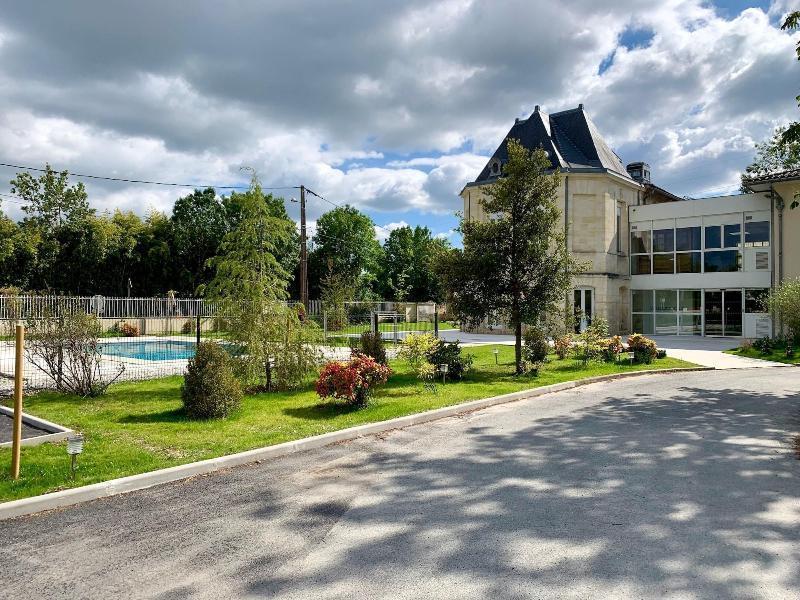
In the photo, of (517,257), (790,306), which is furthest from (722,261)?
(517,257)

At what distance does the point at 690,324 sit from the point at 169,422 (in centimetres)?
2943

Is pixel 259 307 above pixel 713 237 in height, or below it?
below

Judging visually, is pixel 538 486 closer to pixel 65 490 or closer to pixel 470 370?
pixel 65 490

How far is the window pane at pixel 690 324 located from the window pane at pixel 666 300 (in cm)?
72

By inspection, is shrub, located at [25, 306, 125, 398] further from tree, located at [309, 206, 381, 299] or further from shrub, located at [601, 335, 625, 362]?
tree, located at [309, 206, 381, 299]

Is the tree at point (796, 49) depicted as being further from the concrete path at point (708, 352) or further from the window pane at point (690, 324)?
the window pane at point (690, 324)

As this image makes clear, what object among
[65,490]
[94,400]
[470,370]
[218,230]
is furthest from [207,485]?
[218,230]

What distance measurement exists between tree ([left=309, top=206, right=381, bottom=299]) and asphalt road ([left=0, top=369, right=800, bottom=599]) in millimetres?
46248

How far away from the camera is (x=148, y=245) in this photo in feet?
151

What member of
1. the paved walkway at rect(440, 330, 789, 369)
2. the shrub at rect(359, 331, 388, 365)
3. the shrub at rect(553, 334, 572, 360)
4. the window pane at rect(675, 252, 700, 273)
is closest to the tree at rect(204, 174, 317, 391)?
the shrub at rect(359, 331, 388, 365)

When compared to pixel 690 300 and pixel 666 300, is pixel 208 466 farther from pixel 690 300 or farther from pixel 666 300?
pixel 666 300

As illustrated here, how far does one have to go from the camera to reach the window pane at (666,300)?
30.9 m

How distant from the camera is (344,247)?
5488cm

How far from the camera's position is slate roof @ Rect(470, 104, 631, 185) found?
1257 inches
